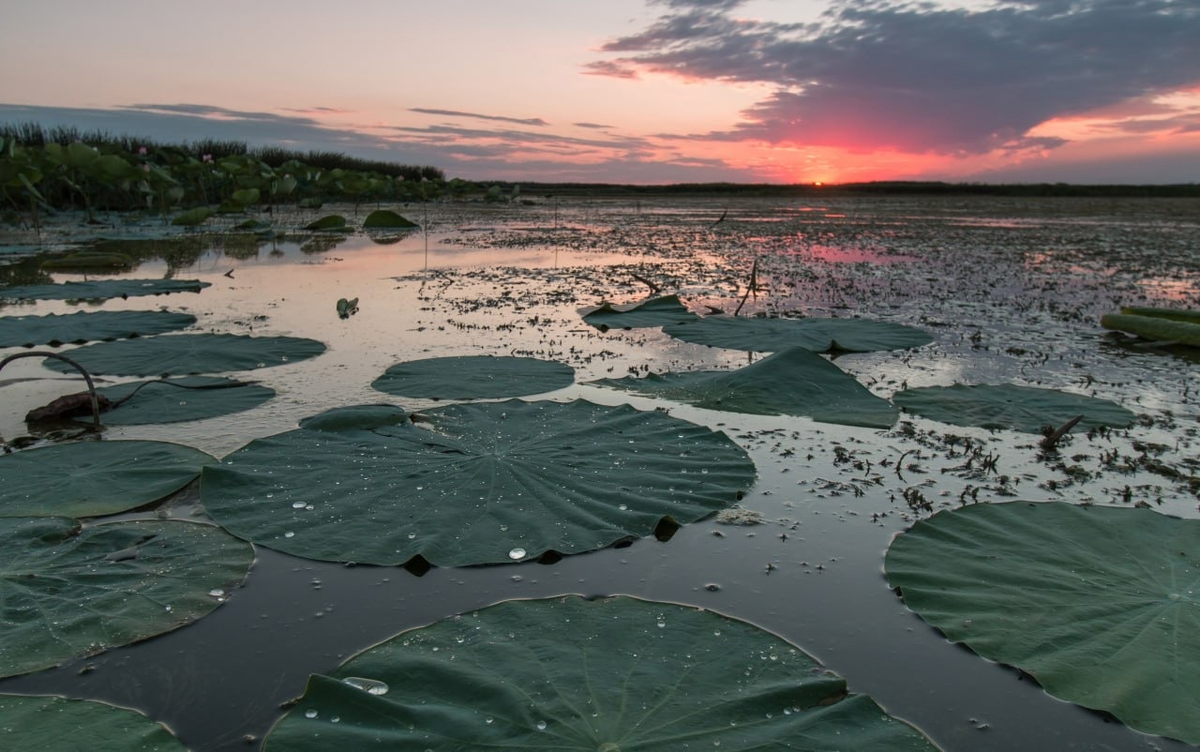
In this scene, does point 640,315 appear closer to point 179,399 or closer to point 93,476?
point 179,399

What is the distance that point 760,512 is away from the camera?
6.93 ft

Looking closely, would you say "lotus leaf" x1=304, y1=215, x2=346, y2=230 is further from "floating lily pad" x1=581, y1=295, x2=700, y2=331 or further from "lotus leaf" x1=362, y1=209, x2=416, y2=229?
"floating lily pad" x1=581, y1=295, x2=700, y2=331

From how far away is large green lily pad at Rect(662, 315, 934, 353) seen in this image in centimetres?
402

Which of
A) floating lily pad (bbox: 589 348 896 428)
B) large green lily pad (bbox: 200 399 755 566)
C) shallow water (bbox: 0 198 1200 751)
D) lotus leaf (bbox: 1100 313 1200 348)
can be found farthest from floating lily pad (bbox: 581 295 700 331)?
lotus leaf (bbox: 1100 313 1200 348)

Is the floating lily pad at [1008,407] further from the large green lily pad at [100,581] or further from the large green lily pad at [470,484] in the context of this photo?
the large green lily pad at [100,581]

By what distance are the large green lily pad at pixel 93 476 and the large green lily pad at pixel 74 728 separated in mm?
824

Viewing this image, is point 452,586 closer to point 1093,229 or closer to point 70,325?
point 70,325

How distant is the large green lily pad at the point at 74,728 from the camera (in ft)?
3.73

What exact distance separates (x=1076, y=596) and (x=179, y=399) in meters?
2.87

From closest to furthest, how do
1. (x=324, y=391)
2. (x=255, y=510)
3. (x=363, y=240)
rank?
(x=255, y=510)
(x=324, y=391)
(x=363, y=240)

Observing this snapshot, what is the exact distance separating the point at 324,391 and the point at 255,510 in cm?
120

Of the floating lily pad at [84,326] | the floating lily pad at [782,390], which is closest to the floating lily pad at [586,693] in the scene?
the floating lily pad at [782,390]

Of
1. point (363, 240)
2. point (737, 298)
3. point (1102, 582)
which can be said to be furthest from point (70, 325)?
point (363, 240)

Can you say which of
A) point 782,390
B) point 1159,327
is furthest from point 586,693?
point 1159,327
